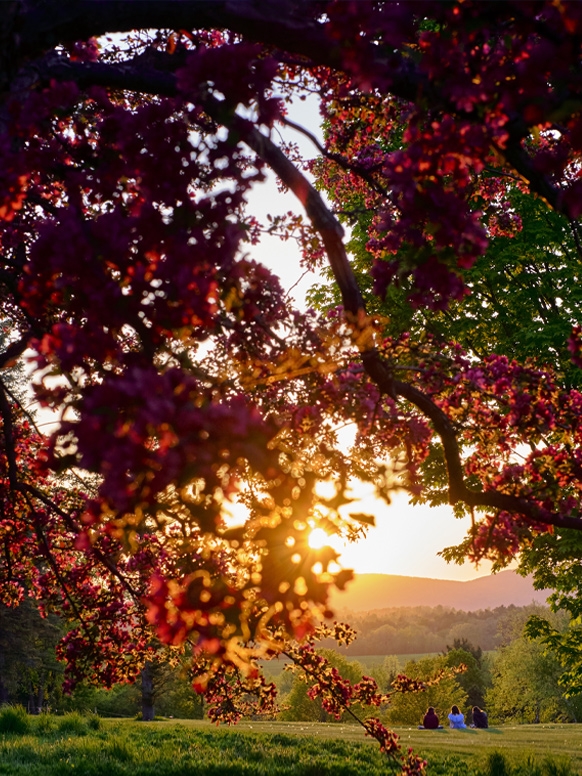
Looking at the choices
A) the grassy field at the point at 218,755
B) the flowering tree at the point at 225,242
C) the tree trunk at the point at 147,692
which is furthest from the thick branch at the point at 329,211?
the tree trunk at the point at 147,692

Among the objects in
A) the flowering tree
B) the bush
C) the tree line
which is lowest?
the tree line

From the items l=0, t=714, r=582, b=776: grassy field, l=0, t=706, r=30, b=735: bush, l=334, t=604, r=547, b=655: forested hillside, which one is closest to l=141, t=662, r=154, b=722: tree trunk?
l=0, t=706, r=30, b=735: bush

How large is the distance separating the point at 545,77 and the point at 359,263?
1504 centimetres

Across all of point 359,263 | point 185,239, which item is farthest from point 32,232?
point 359,263

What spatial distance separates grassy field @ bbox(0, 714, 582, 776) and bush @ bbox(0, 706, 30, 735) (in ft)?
0.13

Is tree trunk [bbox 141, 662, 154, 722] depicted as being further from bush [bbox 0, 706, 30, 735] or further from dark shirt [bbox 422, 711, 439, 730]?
bush [bbox 0, 706, 30, 735]

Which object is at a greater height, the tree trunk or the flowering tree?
the flowering tree

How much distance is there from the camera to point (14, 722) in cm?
1488

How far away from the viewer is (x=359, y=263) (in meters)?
17.4

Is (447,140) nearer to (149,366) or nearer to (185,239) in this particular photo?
(185,239)

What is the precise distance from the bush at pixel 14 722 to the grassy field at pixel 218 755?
40 millimetres

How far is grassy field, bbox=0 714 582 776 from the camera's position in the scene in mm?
10039

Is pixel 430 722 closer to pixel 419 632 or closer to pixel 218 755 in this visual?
pixel 218 755

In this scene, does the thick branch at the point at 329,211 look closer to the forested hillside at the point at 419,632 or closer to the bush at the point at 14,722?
the bush at the point at 14,722
